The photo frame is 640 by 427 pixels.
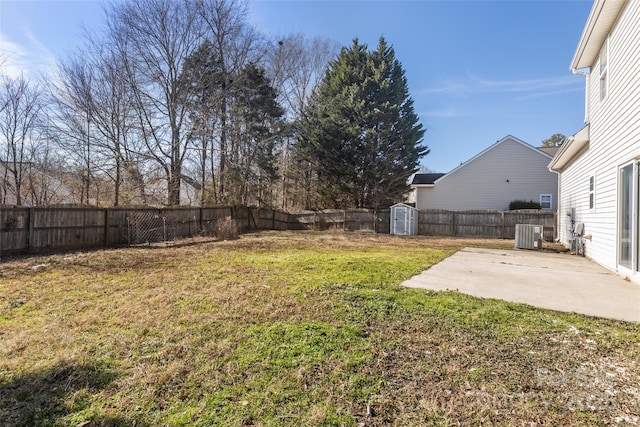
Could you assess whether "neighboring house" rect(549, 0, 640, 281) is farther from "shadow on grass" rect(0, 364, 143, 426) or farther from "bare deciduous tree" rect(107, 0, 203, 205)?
"bare deciduous tree" rect(107, 0, 203, 205)

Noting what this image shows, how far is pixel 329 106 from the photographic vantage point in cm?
1983

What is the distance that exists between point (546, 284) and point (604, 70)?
4935 mm

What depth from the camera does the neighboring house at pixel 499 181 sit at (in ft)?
55.5

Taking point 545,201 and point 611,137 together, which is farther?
point 545,201

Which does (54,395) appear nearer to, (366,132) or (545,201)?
(366,132)

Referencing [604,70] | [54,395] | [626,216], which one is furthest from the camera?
[604,70]

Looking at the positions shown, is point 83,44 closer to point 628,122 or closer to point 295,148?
point 295,148

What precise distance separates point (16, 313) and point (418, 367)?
4.10 metres

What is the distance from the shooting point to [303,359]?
2303mm

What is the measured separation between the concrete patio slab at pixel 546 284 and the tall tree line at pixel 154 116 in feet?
43.9

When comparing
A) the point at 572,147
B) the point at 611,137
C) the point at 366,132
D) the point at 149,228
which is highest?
the point at 366,132

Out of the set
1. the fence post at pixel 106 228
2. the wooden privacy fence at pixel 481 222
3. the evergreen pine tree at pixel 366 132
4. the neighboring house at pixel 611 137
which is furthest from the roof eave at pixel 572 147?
the fence post at pixel 106 228

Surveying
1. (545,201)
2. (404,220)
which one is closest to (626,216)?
(404,220)

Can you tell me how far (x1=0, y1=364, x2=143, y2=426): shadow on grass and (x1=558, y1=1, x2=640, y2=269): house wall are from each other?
6778 millimetres
